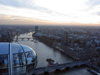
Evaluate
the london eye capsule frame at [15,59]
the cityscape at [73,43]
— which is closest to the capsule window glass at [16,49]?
→ the london eye capsule frame at [15,59]

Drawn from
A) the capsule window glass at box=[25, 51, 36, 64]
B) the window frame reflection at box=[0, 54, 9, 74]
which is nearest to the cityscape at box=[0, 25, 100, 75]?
the capsule window glass at box=[25, 51, 36, 64]

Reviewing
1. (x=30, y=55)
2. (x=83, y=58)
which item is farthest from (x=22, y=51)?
(x=83, y=58)

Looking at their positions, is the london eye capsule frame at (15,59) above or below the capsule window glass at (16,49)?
below

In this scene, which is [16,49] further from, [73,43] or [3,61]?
[73,43]

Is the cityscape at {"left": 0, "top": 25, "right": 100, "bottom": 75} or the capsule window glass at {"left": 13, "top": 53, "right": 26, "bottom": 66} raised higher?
the capsule window glass at {"left": 13, "top": 53, "right": 26, "bottom": 66}

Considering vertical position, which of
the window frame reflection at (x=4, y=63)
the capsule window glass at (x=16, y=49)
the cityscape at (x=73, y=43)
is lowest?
the cityscape at (x=73, y=43)

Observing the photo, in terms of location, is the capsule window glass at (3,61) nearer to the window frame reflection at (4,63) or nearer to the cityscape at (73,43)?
the window frame reflection at (4,63)

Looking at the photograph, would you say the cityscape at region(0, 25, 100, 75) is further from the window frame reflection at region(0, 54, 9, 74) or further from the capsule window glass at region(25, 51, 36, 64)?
the window frame reflection at region(0, 54, 9, 74)

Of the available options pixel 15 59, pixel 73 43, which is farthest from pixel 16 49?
pixel 73 43
